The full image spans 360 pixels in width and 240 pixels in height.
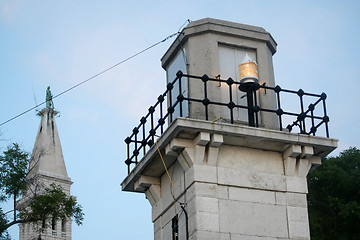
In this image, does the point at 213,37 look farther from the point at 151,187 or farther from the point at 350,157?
the point at 350,157

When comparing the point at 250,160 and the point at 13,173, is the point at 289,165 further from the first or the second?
the point at 13,173

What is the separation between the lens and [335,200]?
30.1 meters

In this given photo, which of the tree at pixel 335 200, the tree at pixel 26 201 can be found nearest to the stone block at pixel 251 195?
the tree at pixel 26 201

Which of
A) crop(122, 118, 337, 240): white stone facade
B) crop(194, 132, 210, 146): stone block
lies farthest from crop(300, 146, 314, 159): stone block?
crop(194, 132, 210, 146): stone block

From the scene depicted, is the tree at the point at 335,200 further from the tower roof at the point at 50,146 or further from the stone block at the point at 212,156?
the tower roof at the point at 50,146

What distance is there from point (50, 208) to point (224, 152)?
35.0 ft

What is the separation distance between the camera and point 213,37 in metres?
16.8

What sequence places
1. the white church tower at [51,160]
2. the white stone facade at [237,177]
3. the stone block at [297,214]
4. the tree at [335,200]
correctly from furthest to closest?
the white church tower at [51,160]
the tree at [335,200]
the stone block at [297,214]
the white stone facade at [237,177]

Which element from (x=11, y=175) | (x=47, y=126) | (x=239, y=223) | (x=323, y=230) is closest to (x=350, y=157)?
(x=323, y=230)

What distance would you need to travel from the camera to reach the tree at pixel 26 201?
22.1 m

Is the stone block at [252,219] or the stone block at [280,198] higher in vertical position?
the stone block at [280,198]

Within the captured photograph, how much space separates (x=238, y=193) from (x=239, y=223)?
2.18 ft

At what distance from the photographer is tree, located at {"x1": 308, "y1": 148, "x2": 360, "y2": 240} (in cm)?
2969

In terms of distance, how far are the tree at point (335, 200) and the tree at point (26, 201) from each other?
10.8 metres
